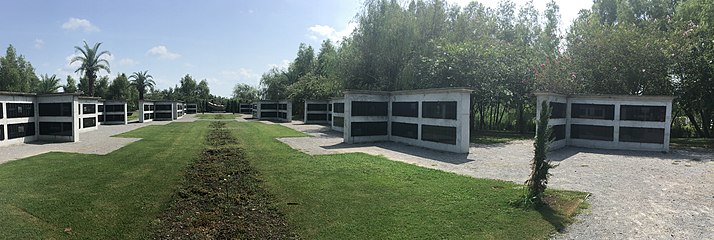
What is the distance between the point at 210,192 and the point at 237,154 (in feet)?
22.6

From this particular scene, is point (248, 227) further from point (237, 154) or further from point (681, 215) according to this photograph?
point (237, 154)

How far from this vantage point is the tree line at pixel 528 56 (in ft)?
72.1

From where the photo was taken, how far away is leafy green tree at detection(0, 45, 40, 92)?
47906 millimetres

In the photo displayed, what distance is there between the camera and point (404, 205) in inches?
323

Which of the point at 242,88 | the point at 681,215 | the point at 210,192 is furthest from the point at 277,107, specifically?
the point at 242,88

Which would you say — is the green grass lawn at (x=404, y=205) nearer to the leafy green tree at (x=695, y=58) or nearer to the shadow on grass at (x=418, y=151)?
the shadow on grass at (x=418, y=151)

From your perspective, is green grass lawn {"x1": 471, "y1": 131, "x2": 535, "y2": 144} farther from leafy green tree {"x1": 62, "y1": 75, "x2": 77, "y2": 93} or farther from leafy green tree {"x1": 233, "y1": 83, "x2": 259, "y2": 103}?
leafy green tree {"x1": 233, "y1": 83, "x2": 259, "y2": 103}

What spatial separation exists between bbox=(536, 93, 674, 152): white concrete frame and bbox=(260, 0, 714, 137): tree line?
14.4ft

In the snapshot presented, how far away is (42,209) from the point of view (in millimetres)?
7727

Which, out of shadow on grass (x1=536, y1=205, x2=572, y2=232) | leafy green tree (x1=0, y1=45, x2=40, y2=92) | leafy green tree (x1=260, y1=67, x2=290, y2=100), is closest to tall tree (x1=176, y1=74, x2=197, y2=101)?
leafy green tree (x1=260, y1=67, x2=290, y2=100)

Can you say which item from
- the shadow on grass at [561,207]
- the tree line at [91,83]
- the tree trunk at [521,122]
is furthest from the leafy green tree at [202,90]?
the shadow on grass at [561,207]

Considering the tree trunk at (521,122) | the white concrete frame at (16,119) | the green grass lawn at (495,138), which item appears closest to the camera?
the white concrete frame at (16,119)

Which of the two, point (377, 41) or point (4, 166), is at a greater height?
point (377, 41)

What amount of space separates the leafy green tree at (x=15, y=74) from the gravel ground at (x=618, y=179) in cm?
4935
